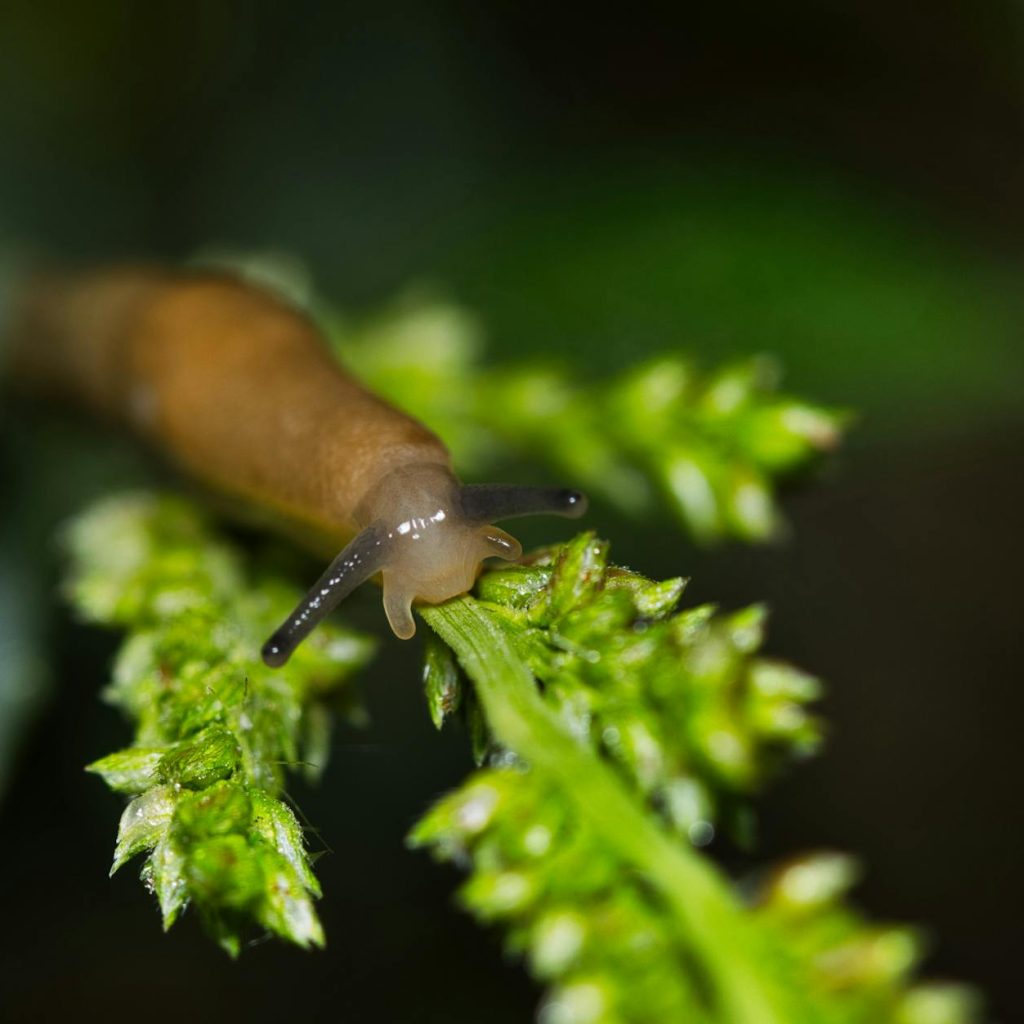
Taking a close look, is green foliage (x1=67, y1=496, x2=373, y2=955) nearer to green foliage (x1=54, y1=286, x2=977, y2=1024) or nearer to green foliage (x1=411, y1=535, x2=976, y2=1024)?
green foliage (x1=54, y1=286, x2=977, y2=1024)

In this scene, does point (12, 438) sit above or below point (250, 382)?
above

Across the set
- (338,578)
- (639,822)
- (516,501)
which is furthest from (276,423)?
(639,822)

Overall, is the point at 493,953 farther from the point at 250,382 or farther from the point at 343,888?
the point at 250,382

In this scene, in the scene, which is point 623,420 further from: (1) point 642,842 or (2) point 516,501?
(1) point 642,842

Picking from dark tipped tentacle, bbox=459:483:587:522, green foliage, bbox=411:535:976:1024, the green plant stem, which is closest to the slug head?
dark tipped tentacle, bbox=459:483:587:522

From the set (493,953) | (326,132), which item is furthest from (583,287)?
(493,953)

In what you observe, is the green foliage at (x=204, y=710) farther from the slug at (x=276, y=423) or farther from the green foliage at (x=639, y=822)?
the green foliage at (x=639, y=822)
